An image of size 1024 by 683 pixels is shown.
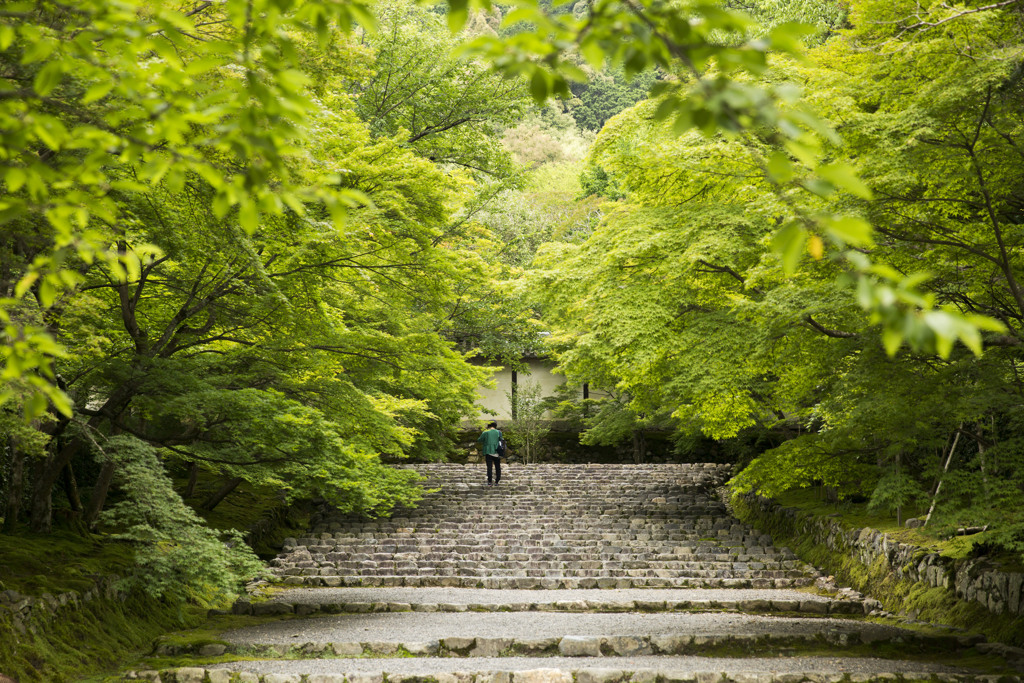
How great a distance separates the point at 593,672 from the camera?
22.3 ft

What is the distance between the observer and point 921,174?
23.5 feet

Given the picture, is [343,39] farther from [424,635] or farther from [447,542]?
[447,542]

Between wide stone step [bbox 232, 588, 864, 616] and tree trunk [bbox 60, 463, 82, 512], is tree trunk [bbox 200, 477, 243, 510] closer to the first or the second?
wide stone step [bbox 232, 588, 864, 616]

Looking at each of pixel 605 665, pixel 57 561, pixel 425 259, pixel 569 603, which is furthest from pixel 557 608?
pixel 57 561

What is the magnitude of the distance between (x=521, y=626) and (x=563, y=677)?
9.16ft

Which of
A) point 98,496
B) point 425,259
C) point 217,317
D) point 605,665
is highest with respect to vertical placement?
point 425,259

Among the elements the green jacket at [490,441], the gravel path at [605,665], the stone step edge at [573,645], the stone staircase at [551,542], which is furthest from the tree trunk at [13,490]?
the green jacket at [490,441]

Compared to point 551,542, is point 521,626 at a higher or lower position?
lower

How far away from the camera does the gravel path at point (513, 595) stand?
11.1 metres

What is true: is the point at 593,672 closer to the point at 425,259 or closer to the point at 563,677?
the point at 563,677

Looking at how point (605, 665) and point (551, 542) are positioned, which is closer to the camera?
point (605, 665)

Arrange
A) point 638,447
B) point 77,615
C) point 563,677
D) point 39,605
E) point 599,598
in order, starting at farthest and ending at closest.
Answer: point 638,447
point 599,598
point 77,615
point 39,605
point 563,677

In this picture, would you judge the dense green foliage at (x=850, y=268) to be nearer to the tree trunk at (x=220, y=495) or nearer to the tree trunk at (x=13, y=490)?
the tree trunk at (x=220, y=495)

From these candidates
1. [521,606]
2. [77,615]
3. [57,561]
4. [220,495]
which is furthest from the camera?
[220,495]
